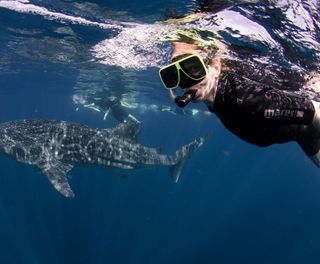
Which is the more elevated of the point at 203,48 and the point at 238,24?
the point at 238,24

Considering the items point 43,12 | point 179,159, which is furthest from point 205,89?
point 179,159

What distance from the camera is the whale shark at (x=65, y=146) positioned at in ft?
41.2

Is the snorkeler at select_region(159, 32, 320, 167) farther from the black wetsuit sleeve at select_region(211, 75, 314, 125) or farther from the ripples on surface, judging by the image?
the ripples on surface

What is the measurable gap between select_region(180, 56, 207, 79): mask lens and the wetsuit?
32 cm

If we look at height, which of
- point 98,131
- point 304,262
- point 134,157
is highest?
point 98,131

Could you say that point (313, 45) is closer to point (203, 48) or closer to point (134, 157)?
point (203, 48)

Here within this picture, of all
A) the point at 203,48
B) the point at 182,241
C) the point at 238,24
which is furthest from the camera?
the point at 182,241

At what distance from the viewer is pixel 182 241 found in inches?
912

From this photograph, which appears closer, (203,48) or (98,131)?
(203,48)

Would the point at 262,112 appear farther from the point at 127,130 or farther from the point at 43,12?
the point at 127,130

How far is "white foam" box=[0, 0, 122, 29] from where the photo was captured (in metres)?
11.2

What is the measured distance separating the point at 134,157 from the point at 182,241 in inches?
427

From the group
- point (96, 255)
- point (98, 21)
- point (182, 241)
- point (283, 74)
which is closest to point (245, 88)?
point (283, 74)

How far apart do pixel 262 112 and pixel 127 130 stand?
10.2 metres
